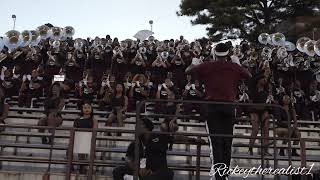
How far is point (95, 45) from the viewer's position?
58.0 ft

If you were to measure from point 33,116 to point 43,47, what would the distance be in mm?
4114

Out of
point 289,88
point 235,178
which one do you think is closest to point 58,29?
point 289,88

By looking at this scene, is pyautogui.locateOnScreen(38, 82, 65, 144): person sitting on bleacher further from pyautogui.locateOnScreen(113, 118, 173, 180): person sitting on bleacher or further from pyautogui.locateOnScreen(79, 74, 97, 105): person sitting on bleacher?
pyautogui.locateOnScreen(113, 118, 173, 180): person sitting on bleacher

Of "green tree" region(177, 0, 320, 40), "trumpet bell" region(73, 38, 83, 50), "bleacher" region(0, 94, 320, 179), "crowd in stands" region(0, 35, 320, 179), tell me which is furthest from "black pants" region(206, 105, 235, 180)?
"green tree" region(177, 0, 320, 40)

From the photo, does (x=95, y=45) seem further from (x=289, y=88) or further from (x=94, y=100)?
(x=289, y=88)

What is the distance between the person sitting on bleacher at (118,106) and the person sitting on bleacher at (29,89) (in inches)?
100.0

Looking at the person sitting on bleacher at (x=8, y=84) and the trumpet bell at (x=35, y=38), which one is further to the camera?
the trumpet bell at (x=35, y=38)

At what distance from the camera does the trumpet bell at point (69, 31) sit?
2048 cm

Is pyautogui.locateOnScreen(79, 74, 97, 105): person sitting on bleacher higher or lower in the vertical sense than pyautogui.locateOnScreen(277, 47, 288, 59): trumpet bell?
lower

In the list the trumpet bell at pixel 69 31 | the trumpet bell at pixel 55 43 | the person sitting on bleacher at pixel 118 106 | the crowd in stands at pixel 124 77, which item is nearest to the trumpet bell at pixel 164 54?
the crowd in stands at pixel 124 77

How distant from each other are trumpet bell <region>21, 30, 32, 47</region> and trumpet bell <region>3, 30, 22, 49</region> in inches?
4.9

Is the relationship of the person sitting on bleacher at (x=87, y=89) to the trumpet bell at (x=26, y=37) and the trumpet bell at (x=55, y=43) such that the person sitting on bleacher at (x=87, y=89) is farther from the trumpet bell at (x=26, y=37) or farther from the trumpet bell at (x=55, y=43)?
the trumpet bell at (x=26, y=37)

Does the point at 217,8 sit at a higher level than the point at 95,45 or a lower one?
higher

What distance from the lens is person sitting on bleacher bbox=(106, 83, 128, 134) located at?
13.0 m
